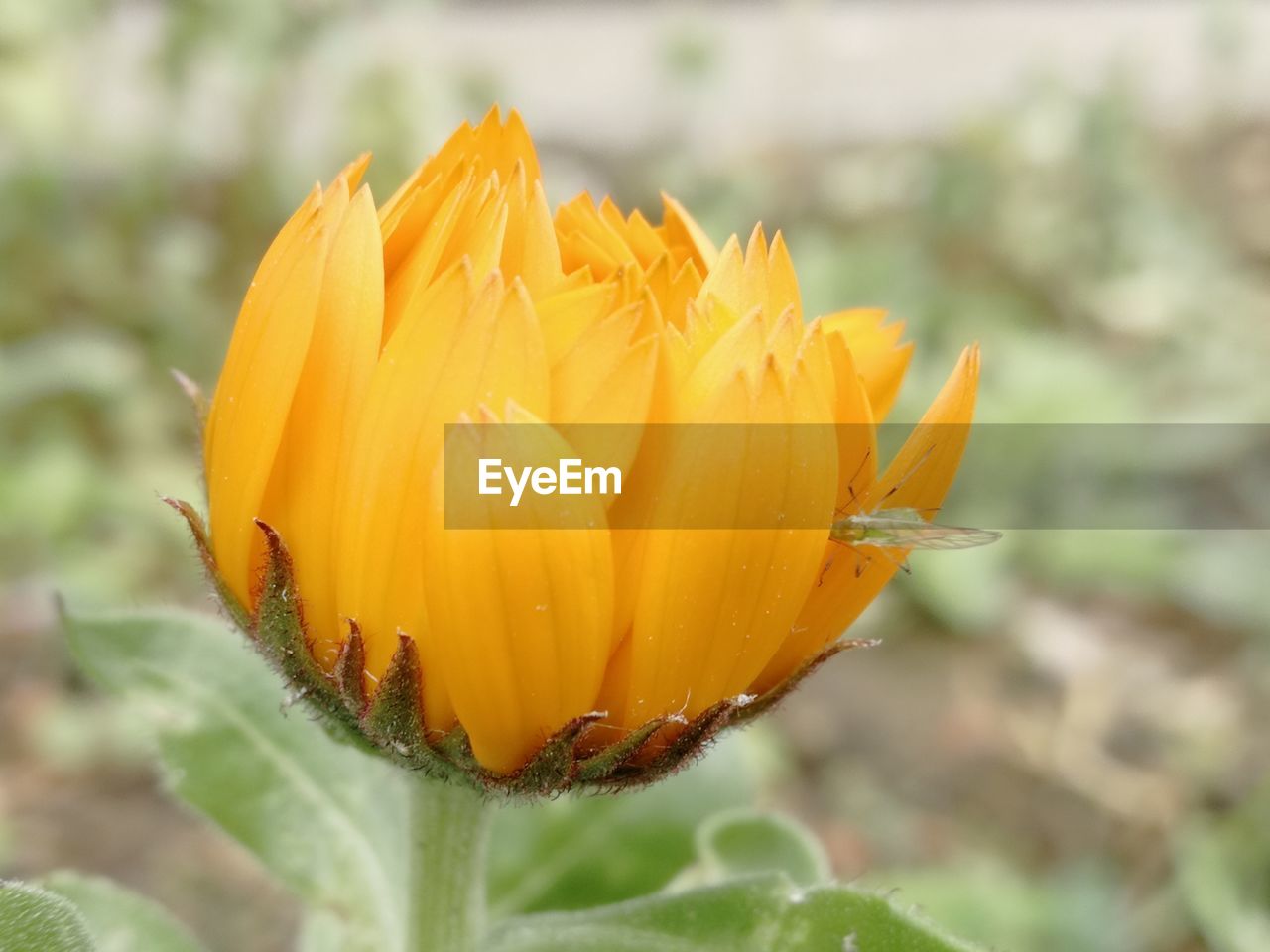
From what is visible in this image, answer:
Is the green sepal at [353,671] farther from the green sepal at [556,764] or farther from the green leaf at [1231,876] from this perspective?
the green leaf at [1231,876]

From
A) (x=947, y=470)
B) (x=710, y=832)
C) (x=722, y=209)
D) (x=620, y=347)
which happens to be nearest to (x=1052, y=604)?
(x=722, y=209)

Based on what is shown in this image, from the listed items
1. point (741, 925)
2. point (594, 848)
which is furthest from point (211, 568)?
point (594, 848)

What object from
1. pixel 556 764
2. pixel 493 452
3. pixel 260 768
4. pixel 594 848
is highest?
pixel 493 452

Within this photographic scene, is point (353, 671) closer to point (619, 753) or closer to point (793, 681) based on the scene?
point (619, 753)

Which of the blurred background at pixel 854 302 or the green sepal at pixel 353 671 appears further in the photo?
the blurred background at pixel 854 302

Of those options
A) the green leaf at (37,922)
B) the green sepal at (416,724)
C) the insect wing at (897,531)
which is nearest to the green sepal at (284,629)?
the green sepal at (416,724)

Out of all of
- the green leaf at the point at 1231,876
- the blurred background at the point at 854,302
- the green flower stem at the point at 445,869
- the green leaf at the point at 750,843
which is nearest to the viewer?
the green flower stem at the point at 445,869

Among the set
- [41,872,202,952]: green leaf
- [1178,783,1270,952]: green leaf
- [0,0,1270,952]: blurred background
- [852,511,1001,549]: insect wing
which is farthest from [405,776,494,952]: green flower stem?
[1178,783,1270,952]: green leaf

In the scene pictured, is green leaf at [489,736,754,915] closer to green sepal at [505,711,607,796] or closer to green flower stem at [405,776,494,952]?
green flower stem at [405,776,494,952]
